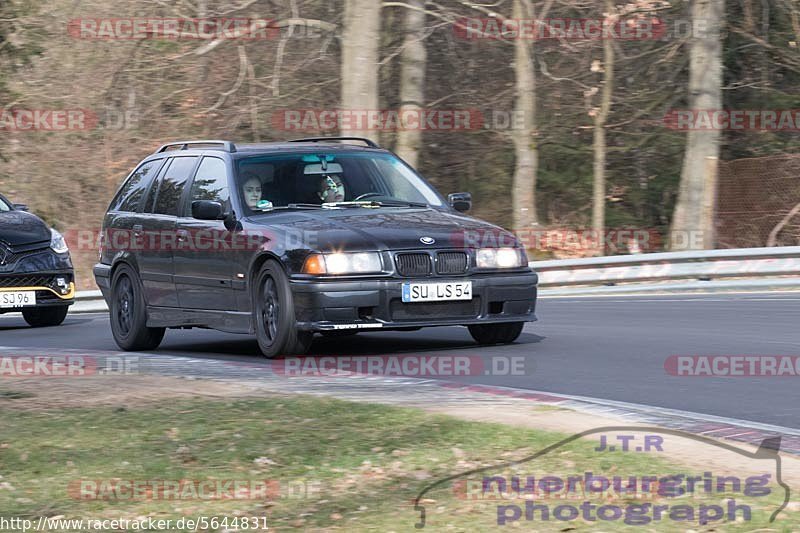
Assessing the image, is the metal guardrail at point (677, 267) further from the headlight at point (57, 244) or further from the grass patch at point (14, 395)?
the grass patch at point (14, 395)

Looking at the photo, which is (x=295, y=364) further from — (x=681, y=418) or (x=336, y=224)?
(x=681, y=418)

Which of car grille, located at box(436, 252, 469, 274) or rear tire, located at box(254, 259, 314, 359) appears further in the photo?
car grille, located at box(436, 252, 469, 274)

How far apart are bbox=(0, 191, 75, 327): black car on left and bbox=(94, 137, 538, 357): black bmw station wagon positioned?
360cm

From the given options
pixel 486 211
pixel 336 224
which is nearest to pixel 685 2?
pixel 486 211

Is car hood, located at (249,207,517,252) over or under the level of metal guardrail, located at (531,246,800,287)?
over

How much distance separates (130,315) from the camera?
13.5m

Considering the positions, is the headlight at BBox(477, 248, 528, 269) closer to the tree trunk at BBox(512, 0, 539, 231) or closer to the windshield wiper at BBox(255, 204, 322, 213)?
the windshield wiper at BBox(255, 204, 322, 213)

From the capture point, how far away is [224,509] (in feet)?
19.7

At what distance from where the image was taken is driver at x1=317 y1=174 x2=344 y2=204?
39.7 ft
